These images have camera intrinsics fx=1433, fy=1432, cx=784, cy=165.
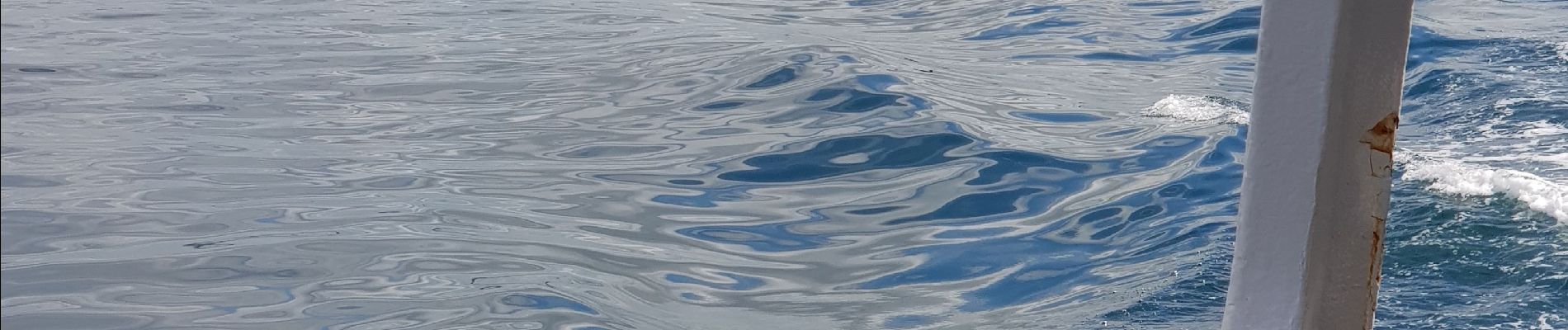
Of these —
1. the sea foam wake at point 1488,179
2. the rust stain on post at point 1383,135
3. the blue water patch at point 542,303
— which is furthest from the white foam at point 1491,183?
the rust stain on post at point 1383,135

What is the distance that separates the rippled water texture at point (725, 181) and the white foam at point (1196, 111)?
0.10 ft

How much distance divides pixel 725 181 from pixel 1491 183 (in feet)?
9.91

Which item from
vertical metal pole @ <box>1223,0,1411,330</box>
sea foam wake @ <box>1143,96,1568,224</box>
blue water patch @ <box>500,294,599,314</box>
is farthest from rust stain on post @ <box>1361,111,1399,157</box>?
sea foam wake @ <box>1143,96,1568,224</box>

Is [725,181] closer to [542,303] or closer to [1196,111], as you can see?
[542,303]

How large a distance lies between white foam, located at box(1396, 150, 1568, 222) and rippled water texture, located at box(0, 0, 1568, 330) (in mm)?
17

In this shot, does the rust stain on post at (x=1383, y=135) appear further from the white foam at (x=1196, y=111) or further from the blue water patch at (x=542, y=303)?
the white foam at (x=1196, y=111)

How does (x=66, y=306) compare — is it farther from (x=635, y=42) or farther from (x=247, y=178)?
(x=635, y=42)

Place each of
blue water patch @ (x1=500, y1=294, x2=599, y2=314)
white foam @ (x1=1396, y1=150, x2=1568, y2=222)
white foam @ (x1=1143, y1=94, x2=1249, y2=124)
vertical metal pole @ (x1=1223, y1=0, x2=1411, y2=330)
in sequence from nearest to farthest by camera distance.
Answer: vertical metal pole @ (x1=1223, y1=0, x2=1411, y2=330)
blue water patch @ (x1=500, y1=294, x2=599, y2=314)
white foam @ (x1=1396, y1=150, x2=1568, y2=222)
white foam @ (x1=1143, y1=94, x2=1249, y2=124)

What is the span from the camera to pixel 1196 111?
24.9 feet

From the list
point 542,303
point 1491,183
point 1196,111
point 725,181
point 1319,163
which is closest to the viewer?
point 1319,163

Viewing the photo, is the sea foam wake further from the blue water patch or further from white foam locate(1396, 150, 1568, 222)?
the blue water patch

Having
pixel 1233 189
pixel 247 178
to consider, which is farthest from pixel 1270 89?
pixel 247 178

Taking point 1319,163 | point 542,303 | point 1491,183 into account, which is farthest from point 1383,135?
point 1491,183

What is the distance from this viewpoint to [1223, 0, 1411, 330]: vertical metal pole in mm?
1344
